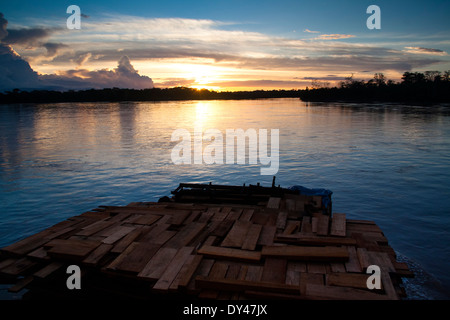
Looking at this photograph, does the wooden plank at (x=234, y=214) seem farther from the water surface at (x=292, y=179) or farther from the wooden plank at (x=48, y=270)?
the water surface at (x=292, y=179)

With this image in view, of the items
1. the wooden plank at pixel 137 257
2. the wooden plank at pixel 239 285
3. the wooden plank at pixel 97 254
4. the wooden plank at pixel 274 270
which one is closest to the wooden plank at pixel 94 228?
the wooden plank at pixel 97 254

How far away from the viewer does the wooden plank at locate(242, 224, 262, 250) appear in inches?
270

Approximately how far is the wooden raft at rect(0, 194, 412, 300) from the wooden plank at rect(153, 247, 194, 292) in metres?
0.02

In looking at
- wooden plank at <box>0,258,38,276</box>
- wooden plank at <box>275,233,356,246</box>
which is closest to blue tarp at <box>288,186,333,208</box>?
wooden plank at <box>275,233,356,246</box>

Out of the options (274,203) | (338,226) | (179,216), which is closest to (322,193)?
(274,203)

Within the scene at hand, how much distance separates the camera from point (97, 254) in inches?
265

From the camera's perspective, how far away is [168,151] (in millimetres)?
31250

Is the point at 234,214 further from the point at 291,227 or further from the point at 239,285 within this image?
the point at 239,285

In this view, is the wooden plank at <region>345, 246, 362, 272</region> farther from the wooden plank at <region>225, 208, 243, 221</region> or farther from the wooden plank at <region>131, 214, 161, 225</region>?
the wooden plank at <region>131, 214, 161, 225</region>

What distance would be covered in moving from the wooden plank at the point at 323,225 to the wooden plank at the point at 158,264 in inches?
136

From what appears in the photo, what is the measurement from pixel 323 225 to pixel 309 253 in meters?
1.83

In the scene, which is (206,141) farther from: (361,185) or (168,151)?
(361,185)
